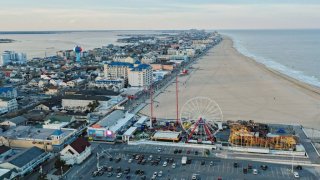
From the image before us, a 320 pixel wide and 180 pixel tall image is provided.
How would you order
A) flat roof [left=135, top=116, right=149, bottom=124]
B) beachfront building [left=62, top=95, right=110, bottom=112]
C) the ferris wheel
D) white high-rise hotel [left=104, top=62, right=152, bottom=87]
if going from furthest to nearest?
white high-rise hotel [left=104, top=62, right=152, bottom=87] → beachfront building [left=62, top=95, right=110, bottom=112] → flat roof [left=135, top=116, right=149, bottom=124] → the ferris wheel

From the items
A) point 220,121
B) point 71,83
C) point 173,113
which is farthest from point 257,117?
point 71,83

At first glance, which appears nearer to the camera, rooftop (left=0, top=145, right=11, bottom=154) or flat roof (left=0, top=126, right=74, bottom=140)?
rooftop (left=0, top=145, right=11, bottom=154)

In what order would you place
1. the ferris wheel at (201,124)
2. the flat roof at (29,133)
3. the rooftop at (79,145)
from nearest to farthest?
the rooftop at (79,145)
the flat roof at (29,133)
the ferris wheel at (201,124)

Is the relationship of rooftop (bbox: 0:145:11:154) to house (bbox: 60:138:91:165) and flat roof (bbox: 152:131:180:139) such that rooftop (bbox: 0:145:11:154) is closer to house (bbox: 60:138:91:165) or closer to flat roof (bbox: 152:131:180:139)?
house (bbox: 60:138:91:165)

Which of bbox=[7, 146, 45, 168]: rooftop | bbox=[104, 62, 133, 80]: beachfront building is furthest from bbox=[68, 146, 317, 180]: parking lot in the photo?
bbox=[104, 62, 133, 80]: beachfront building

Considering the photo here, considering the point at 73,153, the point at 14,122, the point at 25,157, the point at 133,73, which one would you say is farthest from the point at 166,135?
the point at 133,73

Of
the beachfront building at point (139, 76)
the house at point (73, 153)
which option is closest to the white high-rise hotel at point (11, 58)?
the beachfront building at point (139, 76)

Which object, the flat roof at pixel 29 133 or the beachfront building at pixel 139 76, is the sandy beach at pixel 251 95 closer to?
the beachfront building at pixel 139 76
